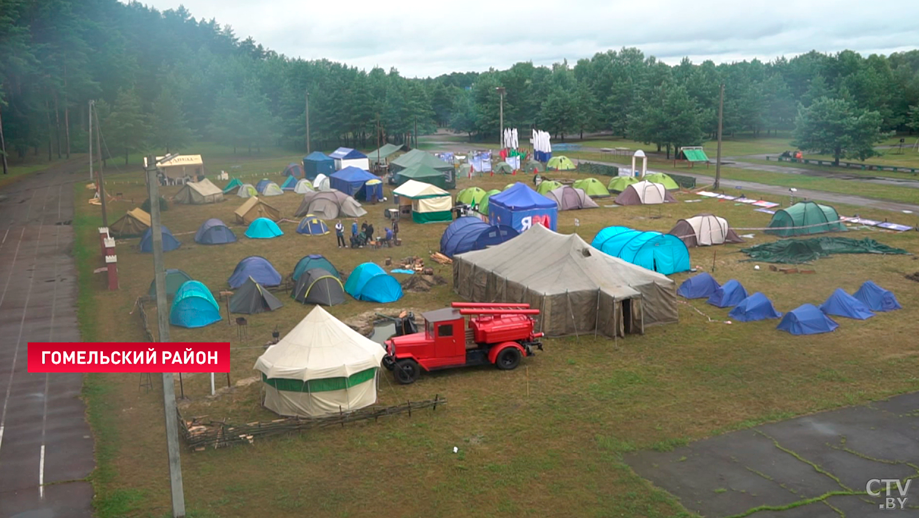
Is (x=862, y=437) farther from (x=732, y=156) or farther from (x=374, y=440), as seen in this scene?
(x=732, y=156)

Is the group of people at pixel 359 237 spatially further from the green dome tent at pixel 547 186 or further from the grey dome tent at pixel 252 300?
the green dome tent at pixel 547 186

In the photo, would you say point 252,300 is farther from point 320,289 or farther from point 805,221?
point 805,221

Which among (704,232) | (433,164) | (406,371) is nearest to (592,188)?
(433,164)

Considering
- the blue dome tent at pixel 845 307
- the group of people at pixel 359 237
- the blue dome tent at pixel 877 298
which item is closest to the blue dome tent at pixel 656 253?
the blue dome tent at pixel 845 307

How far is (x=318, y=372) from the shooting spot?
54.0 feet

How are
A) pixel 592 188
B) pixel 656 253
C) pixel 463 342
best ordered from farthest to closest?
1. pixel 592 188
2. pixel 656 253
3. pixel 463 342

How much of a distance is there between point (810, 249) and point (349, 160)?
38745mm

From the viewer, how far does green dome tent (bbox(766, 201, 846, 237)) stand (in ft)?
117

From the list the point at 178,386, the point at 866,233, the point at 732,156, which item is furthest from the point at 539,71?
the point at 178,386

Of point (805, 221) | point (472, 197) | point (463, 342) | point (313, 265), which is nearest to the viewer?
point (463, 342)

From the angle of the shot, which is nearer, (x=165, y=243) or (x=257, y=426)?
(x=257, y=426)

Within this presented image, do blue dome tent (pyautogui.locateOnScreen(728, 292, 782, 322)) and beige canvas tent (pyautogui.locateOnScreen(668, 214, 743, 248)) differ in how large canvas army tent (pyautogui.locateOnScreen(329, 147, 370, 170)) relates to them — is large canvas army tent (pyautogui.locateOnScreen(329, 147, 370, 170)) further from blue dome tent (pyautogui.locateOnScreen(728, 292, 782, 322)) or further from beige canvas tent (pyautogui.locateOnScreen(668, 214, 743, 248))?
blue dome tent (pyautogui.locateOnScreen(728, 292, 782, 322))

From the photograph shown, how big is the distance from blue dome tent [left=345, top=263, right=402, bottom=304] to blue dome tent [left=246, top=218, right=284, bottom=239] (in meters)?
13.3

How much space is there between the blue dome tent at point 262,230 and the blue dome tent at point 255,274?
393 inches
